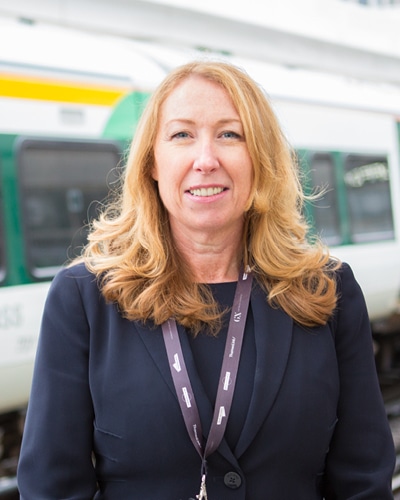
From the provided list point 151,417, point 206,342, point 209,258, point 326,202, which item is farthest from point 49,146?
point 151,417

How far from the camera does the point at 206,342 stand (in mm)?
1771

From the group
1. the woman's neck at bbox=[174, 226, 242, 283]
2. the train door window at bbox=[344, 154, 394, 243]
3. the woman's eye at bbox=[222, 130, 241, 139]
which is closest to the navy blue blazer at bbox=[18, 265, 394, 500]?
the woman's neck at bbox=[174, 226, 242, 283]

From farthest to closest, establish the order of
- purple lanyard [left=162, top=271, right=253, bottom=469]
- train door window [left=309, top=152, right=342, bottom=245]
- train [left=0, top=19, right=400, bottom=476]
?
train door window [left=309, top=152, right=342, bottom=245] → train [left=0, top=19, right=400, bottom=476] → purple lanyard [left=162, top=271, right=253, bottom=469]

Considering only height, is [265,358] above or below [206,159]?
below

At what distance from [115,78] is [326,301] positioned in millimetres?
4181

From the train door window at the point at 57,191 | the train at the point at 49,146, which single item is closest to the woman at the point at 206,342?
the train at the point at 49,146

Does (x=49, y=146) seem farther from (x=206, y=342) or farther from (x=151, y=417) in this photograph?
(x=151, y=417)

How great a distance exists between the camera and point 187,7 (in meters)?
12.2

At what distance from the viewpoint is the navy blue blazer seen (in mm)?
1669

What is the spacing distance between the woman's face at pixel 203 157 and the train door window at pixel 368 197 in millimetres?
6086

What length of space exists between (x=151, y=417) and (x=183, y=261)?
409 mm

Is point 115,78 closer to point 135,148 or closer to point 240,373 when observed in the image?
point 135,148

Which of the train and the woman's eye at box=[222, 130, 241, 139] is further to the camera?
the train

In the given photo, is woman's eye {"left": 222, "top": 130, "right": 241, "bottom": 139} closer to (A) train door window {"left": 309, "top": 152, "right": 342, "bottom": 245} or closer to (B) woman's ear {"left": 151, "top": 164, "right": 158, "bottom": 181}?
(B) woman's ear {"left": 151, "top": 164, "right": 158, "bottom": 181}
